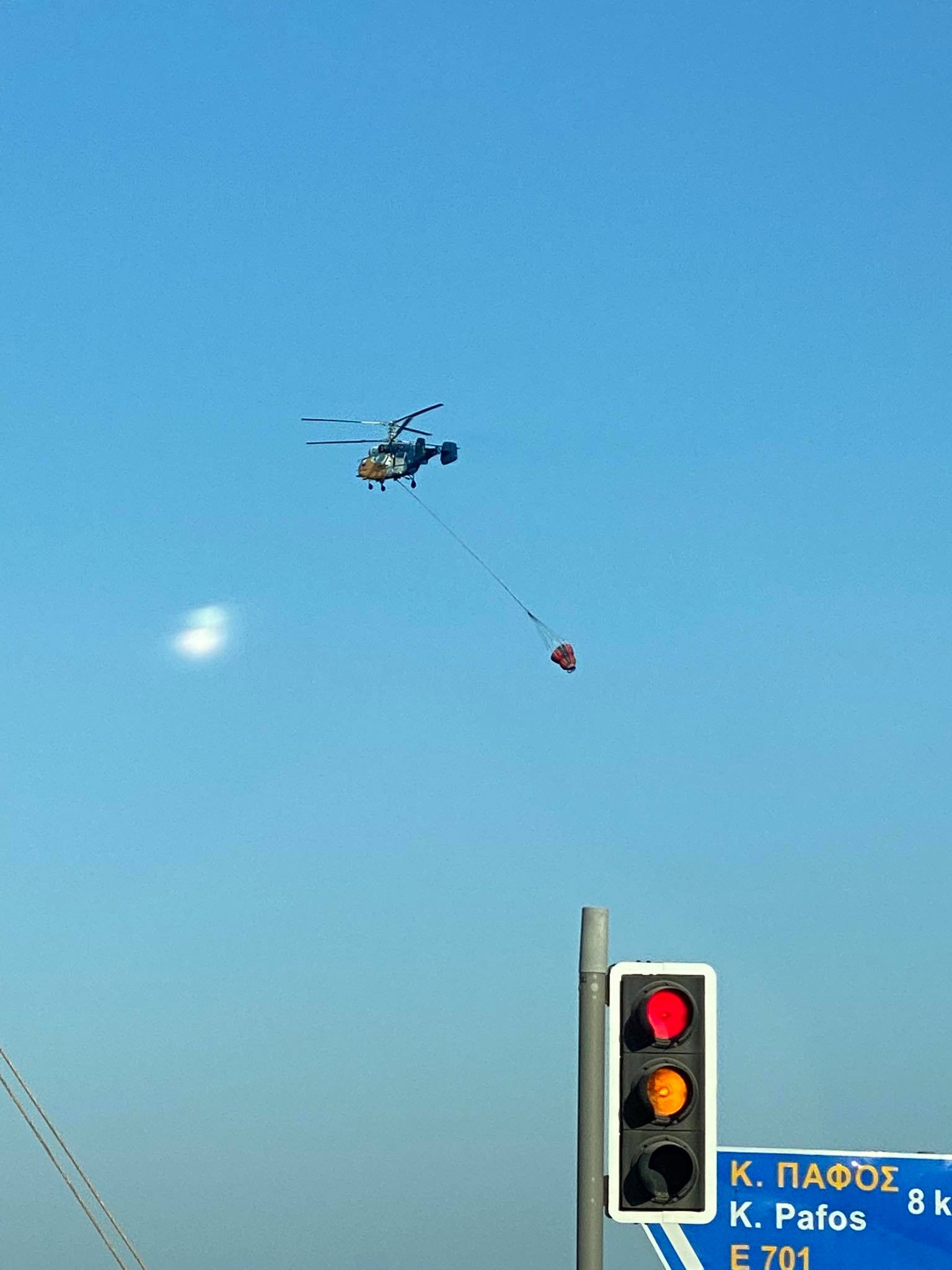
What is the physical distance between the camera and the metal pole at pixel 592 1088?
8633 millimetres

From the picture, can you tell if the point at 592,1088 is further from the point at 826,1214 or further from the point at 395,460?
the point at 395,460

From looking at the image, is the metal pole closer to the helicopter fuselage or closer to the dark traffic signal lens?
the dark traffic signal lens

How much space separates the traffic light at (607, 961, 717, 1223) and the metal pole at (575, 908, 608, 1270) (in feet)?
0.29

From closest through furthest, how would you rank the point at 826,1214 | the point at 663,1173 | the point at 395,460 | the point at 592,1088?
the point at 663,1173 → the point at 592,1088 → the point at 826,1214 → the point at 395,460

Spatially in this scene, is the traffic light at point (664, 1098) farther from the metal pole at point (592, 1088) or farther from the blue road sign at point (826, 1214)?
the blue road sign at point (826, 1214)

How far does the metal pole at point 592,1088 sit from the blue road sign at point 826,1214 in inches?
116

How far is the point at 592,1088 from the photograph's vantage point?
8.71 m

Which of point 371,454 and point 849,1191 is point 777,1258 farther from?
point 371,454

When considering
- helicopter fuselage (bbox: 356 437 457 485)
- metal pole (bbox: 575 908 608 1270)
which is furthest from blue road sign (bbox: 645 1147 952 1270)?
helicopter fuselage (bbox: 356 437 457 485)

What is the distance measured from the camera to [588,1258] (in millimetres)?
8672

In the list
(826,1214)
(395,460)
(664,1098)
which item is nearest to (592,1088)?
(664,1098)

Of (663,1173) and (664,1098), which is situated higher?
(664,1098)

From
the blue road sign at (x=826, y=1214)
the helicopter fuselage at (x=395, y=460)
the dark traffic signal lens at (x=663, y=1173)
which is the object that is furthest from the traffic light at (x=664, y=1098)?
the helicopter fuselage at (x=395, y=460)

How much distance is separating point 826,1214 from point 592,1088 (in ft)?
12.3
